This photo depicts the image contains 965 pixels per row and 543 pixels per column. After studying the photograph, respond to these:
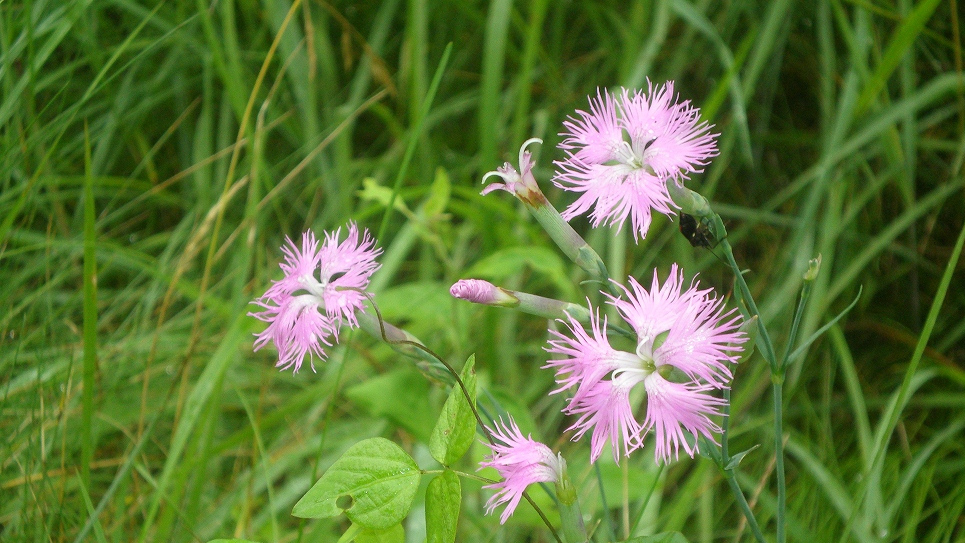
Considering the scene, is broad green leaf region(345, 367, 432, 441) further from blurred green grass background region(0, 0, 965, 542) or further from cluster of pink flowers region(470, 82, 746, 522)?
cluster of pink flowers region(470, 82, 746, 522)

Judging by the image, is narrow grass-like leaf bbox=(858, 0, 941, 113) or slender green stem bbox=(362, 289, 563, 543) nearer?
slender green stem bbox=(362, 289, 563, 543)

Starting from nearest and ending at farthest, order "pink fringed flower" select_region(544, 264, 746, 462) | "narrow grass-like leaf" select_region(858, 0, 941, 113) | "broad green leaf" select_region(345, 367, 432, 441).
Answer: "pink fringed flower" select_region(544, 264, 746, 462) → "broad green leaf" select_region(345, 367, 432, 441) → "narrow grass-like leaf" select_region(858, 0, 941, 113)

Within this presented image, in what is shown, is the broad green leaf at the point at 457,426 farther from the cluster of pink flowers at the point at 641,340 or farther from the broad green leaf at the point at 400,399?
the broad green leaf at the point at 400,399

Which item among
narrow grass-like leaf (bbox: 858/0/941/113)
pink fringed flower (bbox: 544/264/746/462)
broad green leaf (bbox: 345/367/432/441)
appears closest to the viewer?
pink fringed flower (bbox: 544/264/746/462)

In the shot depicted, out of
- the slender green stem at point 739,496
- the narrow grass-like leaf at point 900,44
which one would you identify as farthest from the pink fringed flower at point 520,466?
the narrow grass-like leaf at point 900,44

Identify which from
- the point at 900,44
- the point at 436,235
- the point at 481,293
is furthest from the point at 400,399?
the point at 900,44

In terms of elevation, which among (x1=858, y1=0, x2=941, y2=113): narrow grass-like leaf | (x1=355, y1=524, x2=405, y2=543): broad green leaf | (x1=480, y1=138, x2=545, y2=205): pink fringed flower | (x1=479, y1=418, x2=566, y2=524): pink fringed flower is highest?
(x1=858, y1=0, x2=941, y2=113): narrow grass-like leaf

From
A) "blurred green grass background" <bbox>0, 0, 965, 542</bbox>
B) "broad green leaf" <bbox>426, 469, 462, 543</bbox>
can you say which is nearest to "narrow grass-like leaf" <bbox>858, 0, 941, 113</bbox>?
"blurred green grass background" <bbox>0, 0, 965, 542</bbox>

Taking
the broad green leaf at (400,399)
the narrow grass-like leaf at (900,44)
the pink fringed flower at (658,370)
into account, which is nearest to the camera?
the pink fringed flower at (658,370)
